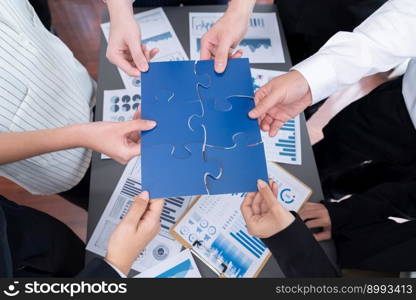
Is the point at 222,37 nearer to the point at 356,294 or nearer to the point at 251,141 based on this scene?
the point at 251,141

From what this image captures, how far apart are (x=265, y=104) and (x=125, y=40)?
1.76ft

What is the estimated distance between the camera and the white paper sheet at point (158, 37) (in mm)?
1283

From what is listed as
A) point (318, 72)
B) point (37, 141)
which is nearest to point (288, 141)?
point (318, 72)

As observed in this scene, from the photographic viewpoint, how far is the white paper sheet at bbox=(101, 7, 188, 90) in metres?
1.28

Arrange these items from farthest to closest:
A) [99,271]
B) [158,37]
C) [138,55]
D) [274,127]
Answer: [158,37] < [274,127] < [138,55] < [99,271]

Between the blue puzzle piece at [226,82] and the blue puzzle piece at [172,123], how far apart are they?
57 millimetres

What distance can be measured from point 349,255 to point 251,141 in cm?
52

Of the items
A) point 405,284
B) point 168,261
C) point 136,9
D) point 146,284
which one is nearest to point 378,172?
point 405,284

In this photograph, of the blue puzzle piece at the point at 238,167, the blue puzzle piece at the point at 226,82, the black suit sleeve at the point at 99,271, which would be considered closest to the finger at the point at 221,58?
the blue puzzle piece at the point at 226,82

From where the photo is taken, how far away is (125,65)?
102cm

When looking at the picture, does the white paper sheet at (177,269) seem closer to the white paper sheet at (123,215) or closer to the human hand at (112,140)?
the white paper sheet at (123,215)

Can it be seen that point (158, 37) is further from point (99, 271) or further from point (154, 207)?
point (99, 271)

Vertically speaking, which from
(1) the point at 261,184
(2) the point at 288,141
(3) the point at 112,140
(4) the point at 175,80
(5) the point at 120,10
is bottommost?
(2) the point at 288,141

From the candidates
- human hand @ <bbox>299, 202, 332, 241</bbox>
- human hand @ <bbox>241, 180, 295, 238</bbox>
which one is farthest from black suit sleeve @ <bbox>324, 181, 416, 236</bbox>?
human hand @ <bbox>241, 180, 295, 238</bbox>
